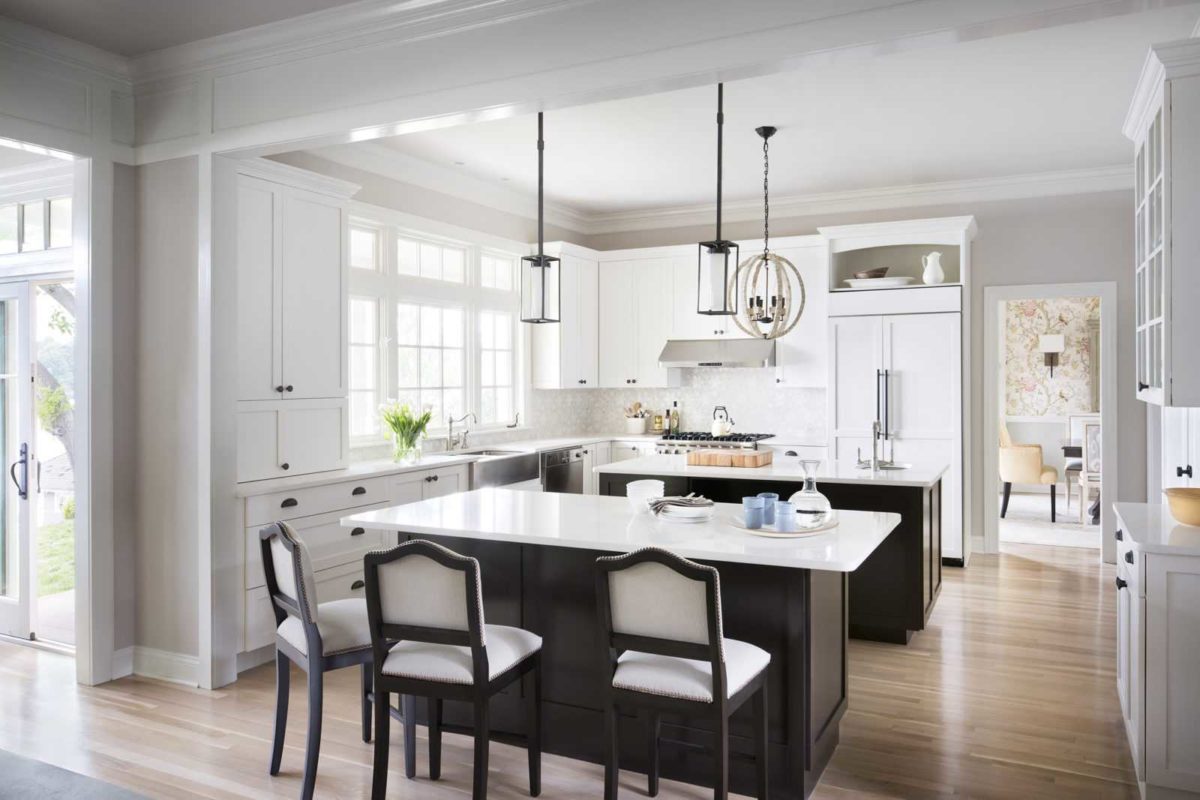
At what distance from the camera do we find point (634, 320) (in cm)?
773

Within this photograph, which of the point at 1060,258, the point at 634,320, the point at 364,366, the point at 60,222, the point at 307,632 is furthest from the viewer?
the point at 634,320

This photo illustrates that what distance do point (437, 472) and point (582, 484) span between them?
6.77 ft

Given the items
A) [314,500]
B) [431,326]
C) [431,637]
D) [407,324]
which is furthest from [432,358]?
[431,637]

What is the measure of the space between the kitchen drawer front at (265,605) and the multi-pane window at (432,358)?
1.55 meters

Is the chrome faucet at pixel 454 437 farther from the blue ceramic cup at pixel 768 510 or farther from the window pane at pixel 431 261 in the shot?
the blue ceramic cup at pixel 768 510

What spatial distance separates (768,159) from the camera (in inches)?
235

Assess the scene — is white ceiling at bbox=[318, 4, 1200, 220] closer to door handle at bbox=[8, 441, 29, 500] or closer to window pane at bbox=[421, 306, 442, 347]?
window pane at bbox=[421, 306, 442, 347]

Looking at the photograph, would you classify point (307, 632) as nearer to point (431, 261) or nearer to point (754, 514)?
point (754, 514)

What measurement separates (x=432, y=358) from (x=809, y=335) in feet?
9.99

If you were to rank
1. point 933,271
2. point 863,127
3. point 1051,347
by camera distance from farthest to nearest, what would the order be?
point 1051,347, point 933,271, point 863,127

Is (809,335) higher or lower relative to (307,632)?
higher

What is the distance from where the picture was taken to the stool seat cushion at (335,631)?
2.88 metres

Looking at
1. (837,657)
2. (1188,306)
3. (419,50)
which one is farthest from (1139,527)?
(419,50)

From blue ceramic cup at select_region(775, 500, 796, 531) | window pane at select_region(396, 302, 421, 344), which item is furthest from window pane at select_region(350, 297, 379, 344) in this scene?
blue ceramic cup at select_region(775, 500, 796, 531)
